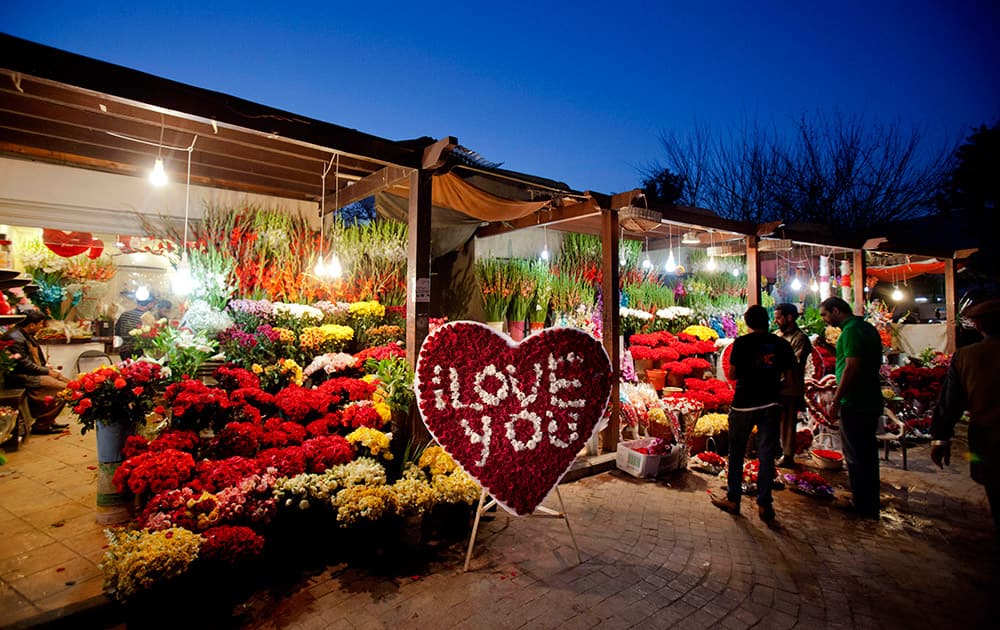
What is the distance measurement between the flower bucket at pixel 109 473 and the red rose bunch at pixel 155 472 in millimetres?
496

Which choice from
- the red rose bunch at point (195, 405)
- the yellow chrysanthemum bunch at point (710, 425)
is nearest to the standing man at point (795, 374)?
the yellow chrysanthemum bunch at point (710, 425)

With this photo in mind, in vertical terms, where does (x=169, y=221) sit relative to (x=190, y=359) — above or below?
above

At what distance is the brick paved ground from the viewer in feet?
9.17

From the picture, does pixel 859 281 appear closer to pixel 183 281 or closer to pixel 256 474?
pixel 256 474

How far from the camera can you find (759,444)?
4359 millimetres

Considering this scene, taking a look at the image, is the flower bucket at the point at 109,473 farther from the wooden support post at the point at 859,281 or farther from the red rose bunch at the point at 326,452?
the wooden support post at the point at 859,281

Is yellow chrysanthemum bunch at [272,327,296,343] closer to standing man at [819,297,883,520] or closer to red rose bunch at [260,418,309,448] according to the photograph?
red rose bunch at [260,418,309,448]

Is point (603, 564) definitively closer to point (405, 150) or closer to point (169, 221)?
point (405, 150)

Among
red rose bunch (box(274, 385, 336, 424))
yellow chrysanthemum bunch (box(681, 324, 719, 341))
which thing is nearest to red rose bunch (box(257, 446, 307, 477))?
red rose bunch (box(274, 385, 336, 424))

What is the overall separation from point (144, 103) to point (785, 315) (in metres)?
5.80

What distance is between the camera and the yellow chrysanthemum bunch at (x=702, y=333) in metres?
7.98

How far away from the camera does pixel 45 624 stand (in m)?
2.52

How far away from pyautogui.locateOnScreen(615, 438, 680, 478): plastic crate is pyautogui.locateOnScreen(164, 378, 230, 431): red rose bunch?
12.6ft

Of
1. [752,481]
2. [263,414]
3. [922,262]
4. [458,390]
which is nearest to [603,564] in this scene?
A: [458,390]
